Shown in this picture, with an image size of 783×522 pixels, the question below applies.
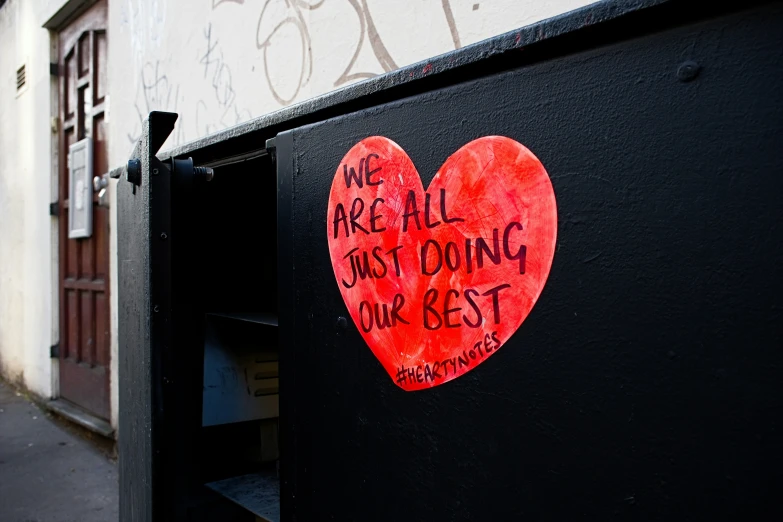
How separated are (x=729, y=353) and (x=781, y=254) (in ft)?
0.37

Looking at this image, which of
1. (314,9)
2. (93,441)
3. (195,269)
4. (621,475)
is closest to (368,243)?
(621,475)

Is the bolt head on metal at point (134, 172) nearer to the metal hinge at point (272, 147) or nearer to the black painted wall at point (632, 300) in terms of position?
the metal hinge at point (272, 147)

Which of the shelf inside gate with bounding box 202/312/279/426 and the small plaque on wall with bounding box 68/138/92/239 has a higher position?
the small plaque on wall with bounding box 68/138/92/239

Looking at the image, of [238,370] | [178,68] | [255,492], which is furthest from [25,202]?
[255,492]

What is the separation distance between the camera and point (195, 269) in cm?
168

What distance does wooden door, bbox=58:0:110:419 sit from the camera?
4.68 metres

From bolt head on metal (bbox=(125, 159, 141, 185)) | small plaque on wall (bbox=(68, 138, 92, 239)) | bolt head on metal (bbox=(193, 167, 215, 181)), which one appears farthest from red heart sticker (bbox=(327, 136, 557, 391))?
small plaque on wall (bbox=(68, 138, 92, 239))

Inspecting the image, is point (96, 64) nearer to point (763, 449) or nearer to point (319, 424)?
point (319, 424)

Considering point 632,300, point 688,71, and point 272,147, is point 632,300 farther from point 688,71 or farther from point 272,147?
point 272,147

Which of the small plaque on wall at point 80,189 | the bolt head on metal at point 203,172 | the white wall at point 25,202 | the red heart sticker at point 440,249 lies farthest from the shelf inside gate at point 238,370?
the white wall at point 25,202

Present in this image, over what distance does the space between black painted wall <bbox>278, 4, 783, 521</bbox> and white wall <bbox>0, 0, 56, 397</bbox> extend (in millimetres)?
5518

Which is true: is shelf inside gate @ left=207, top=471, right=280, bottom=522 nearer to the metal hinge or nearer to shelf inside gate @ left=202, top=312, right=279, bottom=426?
shelf inside gate @ left=202, top=312, right=279, bottom=426

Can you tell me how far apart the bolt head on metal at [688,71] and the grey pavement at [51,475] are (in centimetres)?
368

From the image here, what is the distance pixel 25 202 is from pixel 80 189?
5.12ft
